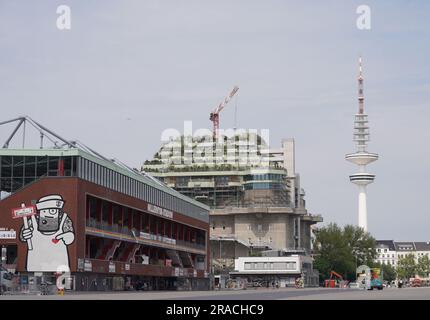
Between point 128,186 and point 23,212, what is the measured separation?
2007 cm

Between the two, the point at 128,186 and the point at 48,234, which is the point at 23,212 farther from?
the point at 128,186

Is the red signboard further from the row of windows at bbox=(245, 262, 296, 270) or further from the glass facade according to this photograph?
the row of windows at bbox=(245, 262, 296, 270)

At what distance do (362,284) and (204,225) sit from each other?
3156 cm

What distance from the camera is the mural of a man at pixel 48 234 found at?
95875mm

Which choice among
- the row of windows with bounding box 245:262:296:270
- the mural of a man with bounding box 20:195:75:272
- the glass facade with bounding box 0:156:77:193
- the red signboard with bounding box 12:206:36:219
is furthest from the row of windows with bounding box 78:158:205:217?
the row of windows with bounding box 245:262:296:270

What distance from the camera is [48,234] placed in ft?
316

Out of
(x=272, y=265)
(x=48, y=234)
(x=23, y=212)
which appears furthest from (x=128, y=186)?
(x=272, y=265)

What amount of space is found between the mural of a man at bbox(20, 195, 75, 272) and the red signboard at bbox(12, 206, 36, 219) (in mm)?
480

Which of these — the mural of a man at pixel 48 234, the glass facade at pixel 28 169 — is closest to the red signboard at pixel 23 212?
the mural of a man at pixel 48 234

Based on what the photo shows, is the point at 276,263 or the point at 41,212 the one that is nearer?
the point at 41,212

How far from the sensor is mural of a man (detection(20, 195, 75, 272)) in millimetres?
95875
